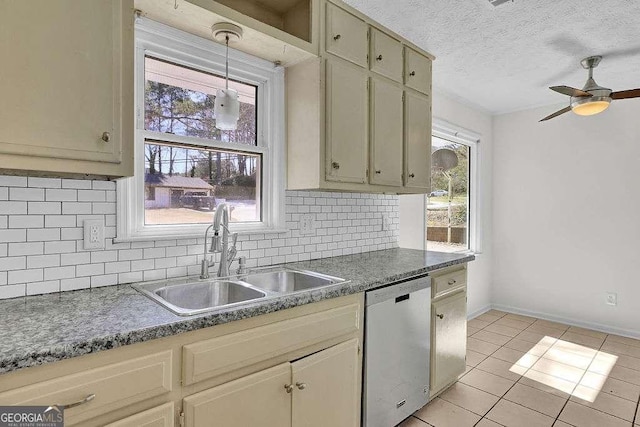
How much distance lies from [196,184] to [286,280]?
2.46 feet

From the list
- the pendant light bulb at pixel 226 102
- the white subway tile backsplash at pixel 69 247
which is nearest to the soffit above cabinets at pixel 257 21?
the pendant light bulb at pixel 226 102

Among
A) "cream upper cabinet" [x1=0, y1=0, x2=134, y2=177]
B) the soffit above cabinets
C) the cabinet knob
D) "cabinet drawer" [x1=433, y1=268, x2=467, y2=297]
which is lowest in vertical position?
the cabinet knob

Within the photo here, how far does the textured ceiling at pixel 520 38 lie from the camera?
214 centimetres

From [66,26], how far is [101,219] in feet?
2.56

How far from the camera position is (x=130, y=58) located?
4.41 ft

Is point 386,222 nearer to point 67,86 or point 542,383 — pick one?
point 542,383

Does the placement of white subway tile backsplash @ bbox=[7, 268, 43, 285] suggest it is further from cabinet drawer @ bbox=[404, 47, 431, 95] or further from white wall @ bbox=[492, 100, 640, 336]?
white wall @ bbox=[492, 100, 640, 336]

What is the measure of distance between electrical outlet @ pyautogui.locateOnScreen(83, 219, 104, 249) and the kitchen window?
9.59ft

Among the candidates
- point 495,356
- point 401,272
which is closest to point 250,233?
point 401,272

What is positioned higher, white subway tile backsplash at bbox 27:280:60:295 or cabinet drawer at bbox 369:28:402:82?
cabinet drawer at bbox 369:28:402:82

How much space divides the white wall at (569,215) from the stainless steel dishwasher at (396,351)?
2.72 metres

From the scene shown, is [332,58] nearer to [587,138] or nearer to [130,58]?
[130,58]

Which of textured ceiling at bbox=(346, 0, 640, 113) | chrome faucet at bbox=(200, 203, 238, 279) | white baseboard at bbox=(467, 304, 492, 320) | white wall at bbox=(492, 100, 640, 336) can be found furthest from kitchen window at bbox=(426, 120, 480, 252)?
chrome faucet at bbox=(200, 203, 238, 279)

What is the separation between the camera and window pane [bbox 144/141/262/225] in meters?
1.86
